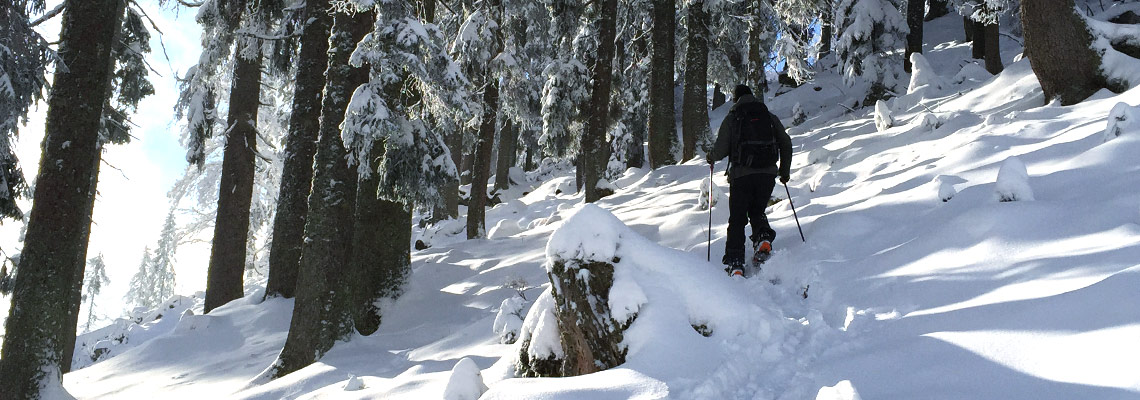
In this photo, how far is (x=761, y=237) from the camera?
6.30 metres

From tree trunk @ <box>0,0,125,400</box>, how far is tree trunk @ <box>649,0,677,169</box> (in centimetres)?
1072

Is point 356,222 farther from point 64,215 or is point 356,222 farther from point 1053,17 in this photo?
point 1053,17

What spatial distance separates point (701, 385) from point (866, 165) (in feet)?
24.5

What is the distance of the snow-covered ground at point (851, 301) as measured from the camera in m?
3.13

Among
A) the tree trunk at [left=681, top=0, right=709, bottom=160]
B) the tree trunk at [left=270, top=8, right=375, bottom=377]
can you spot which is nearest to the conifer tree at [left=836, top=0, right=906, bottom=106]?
the tree trunk at [left=681, top=0, right=709, bottom=160]

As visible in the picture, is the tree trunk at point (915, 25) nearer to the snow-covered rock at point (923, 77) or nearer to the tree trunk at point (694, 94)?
the snow-covered rock at point (923, 77)

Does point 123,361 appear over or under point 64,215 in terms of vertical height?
under

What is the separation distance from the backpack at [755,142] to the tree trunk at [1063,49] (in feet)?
13.4

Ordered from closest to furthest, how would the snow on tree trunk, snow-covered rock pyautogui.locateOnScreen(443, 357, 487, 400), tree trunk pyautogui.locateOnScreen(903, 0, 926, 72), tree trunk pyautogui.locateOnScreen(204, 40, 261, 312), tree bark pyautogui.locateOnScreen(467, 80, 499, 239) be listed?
1. snow-covered rock pyautogui.locateOnScreen(443, 357, 487, 400)
2. the snow on tree trunk
3. tree trunk pyautogui.locateOnScreen(204, 40, 261, 312)
4. tree bark pyautogui.locateOnScreen(467, 80, 499, 239)
5. tree trunk pyautogui.locateOnScreen(903, 0, 926, 72)

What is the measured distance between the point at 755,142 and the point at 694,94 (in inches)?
377

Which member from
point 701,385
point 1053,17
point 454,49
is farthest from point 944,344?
point 454,49

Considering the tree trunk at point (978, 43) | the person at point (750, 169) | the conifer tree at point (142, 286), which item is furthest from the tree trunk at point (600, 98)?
the conifer tree at point (142, 286)

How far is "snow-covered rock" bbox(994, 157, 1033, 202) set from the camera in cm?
509

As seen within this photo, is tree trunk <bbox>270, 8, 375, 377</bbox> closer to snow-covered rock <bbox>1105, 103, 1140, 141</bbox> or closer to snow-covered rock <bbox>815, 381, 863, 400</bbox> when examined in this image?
snow-covered rock <bbox>815, 381, 863, 400</bbox>
